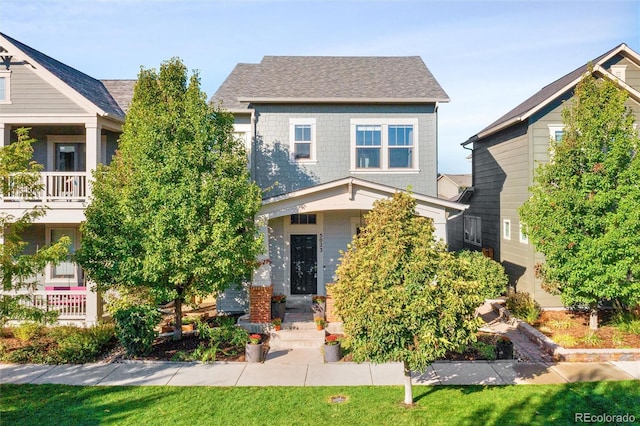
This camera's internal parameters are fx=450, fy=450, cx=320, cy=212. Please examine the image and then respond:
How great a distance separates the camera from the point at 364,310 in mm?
7895

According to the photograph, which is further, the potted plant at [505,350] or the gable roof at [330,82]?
the gable roof at [330,82]

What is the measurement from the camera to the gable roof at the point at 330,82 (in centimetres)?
1569

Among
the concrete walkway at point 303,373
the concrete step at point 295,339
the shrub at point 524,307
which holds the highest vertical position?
the shrub at point 524,307

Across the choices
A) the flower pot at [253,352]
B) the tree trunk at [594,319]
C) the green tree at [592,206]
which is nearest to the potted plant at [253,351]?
the flower pot at [253,352]

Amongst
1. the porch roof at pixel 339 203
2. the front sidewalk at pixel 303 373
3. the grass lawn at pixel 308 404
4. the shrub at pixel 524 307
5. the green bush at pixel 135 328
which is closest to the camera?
the grass lawn at pixel 308 404

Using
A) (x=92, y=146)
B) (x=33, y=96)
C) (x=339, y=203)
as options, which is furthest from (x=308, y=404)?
(x=33, y=96)

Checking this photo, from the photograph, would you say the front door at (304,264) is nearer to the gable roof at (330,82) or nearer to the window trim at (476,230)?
the gable roof at (330,82)

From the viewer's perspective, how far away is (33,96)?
14.9 meters

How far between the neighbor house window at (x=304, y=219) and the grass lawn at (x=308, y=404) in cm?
736

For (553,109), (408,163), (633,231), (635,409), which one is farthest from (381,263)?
(553,109)

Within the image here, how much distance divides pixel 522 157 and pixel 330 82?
24.7 ft

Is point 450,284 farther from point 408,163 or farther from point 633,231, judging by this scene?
point 408,163

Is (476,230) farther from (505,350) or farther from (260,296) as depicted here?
(260,296)

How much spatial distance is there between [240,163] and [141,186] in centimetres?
259
